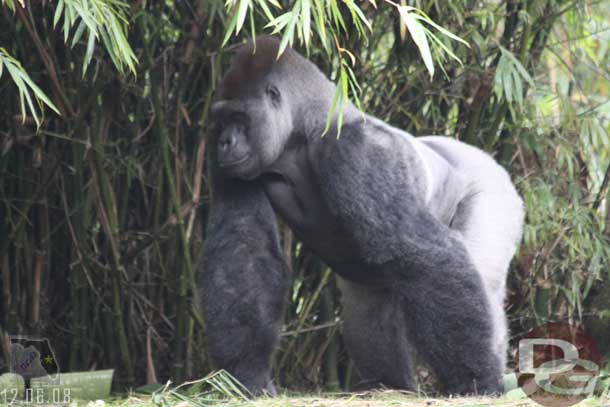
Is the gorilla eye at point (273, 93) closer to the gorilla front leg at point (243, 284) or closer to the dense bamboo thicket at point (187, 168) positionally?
the gorilla front leg at point (243, 284)

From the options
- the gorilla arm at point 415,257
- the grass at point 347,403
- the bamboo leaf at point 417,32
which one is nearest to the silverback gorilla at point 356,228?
the gorilla arm at point 415,257

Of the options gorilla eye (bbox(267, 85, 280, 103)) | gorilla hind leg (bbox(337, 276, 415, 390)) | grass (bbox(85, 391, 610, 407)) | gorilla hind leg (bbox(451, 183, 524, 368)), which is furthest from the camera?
gorilla hind leg (bbox(337, 276, 415, 390))

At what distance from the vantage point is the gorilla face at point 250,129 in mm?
3434

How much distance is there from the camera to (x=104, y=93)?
13.9 ft

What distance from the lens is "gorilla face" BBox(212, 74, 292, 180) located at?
11.3ft

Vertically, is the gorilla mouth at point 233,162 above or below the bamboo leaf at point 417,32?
below

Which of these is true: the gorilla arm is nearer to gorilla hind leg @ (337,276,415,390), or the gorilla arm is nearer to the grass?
the grass

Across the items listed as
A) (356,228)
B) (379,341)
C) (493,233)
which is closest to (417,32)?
(356,228)

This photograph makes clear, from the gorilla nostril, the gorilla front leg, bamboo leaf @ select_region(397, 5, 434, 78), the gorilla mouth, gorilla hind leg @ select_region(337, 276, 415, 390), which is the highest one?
bamboo leaf @ select_region(397, 5, 434, 78)

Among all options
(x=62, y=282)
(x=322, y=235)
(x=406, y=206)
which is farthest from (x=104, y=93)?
(x=406, y=206)

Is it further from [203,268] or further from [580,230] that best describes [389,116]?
[203,268]

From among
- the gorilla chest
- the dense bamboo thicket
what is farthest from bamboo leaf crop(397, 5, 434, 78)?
the dense bamboo thicket

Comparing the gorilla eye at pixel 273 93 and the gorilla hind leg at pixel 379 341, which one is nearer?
the gorilla eye at pixel 273 93

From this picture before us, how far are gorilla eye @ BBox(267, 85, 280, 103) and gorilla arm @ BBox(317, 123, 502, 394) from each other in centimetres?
26
